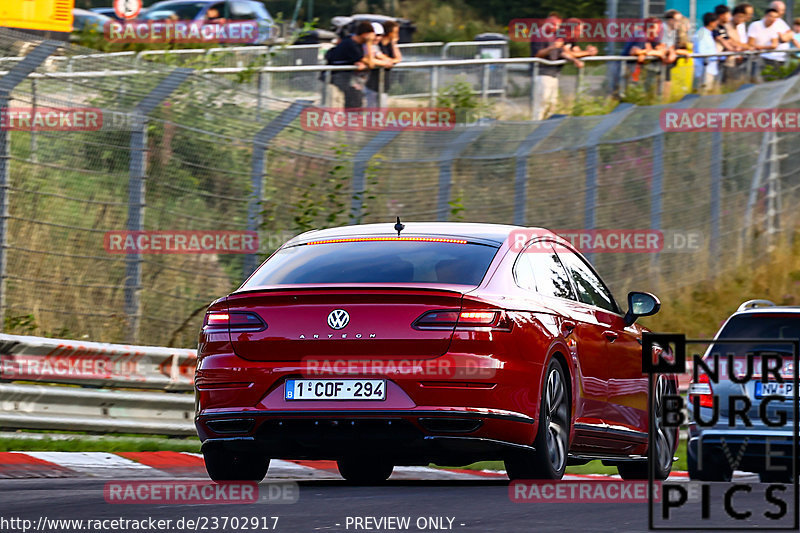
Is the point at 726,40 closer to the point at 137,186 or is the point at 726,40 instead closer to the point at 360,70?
the point at 360,70

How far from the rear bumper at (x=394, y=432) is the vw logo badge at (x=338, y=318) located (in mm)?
444

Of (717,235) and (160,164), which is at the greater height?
(160,164)

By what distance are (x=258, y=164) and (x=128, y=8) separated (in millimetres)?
20576

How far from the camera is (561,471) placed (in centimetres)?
905

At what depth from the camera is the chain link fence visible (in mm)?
14906

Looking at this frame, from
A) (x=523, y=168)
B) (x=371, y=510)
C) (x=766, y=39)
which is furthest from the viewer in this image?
(x=766, y=39)

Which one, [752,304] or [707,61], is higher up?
[707,61]

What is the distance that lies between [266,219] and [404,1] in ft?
143

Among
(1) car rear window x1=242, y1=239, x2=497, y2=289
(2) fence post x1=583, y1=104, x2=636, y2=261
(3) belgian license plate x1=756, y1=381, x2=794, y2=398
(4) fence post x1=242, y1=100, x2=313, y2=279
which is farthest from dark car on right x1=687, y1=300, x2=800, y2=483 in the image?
(2) fence post x1=583, y1=104, x2=636, y2=261

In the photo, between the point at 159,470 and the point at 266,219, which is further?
the point at 266,219

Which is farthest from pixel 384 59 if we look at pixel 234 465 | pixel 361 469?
pixel 234 465

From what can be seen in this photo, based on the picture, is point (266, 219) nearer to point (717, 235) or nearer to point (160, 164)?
point (160, 164)

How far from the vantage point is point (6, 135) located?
1438 centimetres

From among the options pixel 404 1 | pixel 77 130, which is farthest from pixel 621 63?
pixel 404 1
